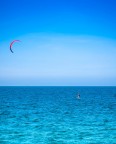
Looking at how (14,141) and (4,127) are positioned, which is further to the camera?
(4,127)

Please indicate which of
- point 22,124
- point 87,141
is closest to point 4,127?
point 22,124

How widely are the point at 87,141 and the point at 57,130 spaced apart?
19.0 feet

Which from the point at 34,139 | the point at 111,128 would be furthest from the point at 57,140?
the point at 111,128

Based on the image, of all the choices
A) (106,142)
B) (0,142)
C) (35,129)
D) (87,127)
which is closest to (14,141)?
(0,142)

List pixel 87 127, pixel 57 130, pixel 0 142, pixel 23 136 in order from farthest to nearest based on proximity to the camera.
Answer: pixel 87 127
pixel 57 130
pixel 23 136
pixel 0 142

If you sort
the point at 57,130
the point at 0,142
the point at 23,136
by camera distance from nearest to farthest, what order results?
the point at 0,142, the point at 23,136, the point at 57,130

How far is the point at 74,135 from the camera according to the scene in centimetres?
2908

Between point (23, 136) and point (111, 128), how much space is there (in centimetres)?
1065

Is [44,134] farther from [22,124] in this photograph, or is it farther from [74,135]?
[22,124]

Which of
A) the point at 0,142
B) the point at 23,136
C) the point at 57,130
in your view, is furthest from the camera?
the point at 57,130

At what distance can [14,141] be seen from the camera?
26328 mm

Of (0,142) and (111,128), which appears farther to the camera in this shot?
(111,128)

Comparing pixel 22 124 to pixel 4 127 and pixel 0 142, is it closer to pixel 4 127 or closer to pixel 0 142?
pixel 4 127

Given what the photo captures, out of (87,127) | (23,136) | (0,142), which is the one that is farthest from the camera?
(87,127)
